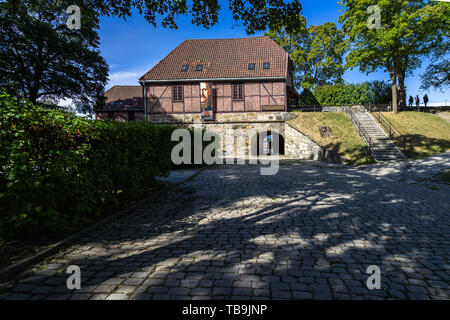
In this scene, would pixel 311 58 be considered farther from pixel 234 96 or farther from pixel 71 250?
pixel 71 250

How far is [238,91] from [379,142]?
39.5 ft

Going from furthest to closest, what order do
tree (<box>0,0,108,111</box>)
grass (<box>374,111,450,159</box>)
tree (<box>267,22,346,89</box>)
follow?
1. tree (<box>267,22,346,89</box>)
2. tree (<box>0,0,108,111</box>)
3. grass (<box>374,111,450,159</box>)

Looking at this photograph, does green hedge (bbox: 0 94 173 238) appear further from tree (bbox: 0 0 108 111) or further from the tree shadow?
tree (bbox: 0 0 108 111)

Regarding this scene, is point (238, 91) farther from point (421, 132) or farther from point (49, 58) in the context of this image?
point (49, 58)

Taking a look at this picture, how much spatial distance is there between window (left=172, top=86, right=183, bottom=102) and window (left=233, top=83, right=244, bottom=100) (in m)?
4.98

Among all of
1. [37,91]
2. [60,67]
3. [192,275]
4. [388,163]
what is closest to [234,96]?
[388,163]

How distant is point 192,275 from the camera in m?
2.85

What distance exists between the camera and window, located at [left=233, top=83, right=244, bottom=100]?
2224 centimetres

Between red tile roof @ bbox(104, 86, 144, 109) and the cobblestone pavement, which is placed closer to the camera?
the cobblestone pavement

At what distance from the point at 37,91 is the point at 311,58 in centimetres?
3156

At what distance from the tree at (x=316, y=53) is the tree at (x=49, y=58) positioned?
21.9 m

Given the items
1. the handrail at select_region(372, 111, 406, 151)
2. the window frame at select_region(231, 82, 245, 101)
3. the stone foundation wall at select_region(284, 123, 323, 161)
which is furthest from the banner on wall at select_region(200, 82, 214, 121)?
the handrail at select_region(372, 111, 406, 151)

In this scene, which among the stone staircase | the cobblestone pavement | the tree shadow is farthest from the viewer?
the tree shadow

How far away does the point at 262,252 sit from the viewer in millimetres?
3479
